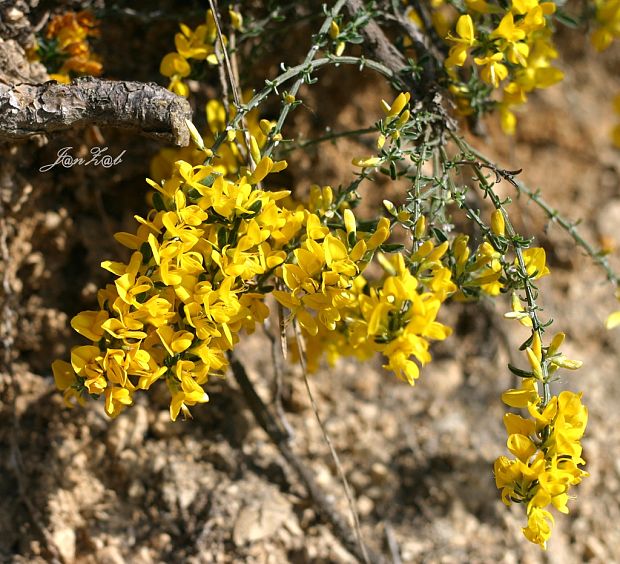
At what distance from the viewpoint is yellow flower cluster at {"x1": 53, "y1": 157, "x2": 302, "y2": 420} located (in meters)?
1.41

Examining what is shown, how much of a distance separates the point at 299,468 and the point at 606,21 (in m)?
1.62

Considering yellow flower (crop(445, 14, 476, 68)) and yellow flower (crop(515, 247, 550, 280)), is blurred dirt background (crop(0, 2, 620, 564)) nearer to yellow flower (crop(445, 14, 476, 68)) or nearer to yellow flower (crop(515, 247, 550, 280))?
yellow flower (crop(445, 14, 476, 68))

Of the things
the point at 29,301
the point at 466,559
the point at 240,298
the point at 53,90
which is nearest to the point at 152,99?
the point at 53,90

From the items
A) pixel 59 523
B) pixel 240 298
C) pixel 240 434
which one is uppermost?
pixel 240 298

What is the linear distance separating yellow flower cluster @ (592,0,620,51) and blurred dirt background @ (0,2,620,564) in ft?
1.66

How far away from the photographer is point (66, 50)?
1.89 meters

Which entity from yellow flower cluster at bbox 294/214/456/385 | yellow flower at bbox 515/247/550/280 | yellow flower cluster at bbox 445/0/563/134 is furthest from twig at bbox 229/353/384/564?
yellow flower cluster at bbox 445/0/563/134

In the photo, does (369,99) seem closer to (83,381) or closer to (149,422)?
(149,422)

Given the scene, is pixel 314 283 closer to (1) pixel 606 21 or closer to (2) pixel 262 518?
(2) pixel 262 518

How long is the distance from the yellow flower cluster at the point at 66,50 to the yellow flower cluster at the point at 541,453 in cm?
124

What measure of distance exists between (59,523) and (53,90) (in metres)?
1.04

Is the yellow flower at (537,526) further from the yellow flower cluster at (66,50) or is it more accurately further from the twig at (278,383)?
the yellow flower cluster at (66,50)

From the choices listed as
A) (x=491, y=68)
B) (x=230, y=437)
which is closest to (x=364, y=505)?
(x=230, y=437)

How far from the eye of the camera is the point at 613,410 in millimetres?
2561
